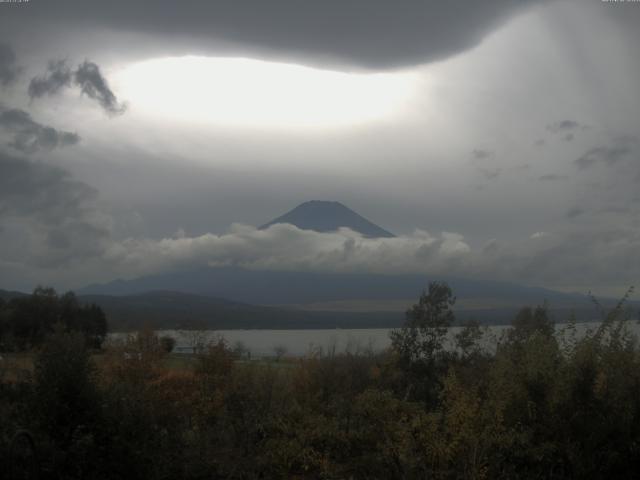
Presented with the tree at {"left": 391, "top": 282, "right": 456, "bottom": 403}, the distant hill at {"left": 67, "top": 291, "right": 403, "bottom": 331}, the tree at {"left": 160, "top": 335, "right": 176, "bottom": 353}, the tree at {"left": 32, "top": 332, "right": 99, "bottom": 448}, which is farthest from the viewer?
the distant hill at {"left": 67, "top": 291, "right": 403, "bottom": 331}

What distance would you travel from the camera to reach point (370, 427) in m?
11.8

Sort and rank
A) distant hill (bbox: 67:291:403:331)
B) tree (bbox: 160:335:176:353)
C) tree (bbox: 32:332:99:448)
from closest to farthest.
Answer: tree (bbox: 32:332:99:448) < tree (bbox: 160:335:176:353) < distant hill (bbox: 67:291:403:331)

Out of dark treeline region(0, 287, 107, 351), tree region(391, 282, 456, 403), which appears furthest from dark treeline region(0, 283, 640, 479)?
dark treeline region(0, 287, 107, 351)

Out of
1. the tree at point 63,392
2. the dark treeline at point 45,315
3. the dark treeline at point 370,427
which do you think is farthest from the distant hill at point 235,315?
the tree at point 63,392

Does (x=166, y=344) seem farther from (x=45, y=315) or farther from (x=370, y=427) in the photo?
(x=45, y=315)

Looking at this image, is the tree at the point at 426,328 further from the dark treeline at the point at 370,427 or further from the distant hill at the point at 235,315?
the distant hill at the point at 235,315

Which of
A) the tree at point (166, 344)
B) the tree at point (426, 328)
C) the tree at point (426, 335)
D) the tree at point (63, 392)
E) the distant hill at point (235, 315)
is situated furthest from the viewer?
the distant hill at point (235, 315)

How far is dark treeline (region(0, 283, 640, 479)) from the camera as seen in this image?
9.32m

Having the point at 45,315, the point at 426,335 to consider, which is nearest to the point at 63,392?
the point at 426,335

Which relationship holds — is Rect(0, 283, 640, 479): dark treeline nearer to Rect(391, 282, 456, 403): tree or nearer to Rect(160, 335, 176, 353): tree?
Rect(391, 282, 456, 403): tree

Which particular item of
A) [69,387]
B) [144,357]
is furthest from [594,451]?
[144,357]

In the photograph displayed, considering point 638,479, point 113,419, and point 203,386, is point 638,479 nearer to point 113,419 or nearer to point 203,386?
point 113,419

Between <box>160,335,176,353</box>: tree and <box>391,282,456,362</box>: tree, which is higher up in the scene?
<box>391,282,456,362</box>: tree

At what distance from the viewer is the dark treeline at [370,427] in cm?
932
